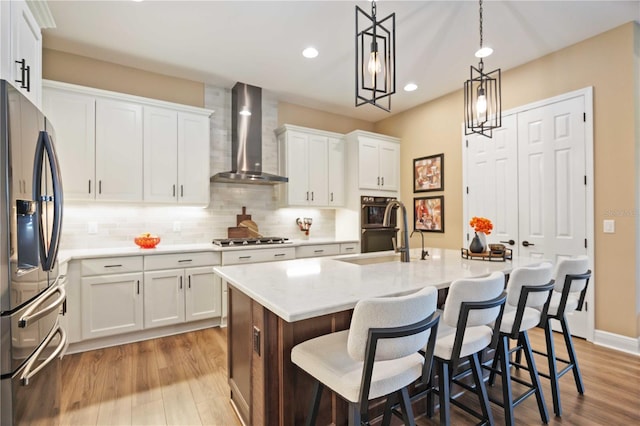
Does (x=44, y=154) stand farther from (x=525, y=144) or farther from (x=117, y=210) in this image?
(x=525, y=144)

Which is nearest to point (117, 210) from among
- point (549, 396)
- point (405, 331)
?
point (405, 331)

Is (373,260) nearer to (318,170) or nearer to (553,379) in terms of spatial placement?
(553,379)

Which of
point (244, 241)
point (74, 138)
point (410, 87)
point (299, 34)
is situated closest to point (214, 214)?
point (244, 241)

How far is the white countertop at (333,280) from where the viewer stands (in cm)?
132

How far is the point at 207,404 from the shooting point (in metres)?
2.12

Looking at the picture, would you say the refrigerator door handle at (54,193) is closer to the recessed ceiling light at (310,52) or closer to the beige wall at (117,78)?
the beige wall at (117,78)

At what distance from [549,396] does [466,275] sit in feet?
3.80

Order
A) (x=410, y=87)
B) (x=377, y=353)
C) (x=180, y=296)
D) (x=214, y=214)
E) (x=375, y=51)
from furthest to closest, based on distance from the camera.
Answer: (x=410, y=87)
(x=214, y=214)
(x=180, y=296)
(x=375, y=51)
(x=377, y=353)

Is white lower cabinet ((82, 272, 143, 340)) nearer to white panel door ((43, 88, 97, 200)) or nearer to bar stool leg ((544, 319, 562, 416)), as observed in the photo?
A: white panel door ((43, 88, 97, 200))

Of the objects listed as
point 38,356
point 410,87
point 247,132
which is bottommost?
point 38,356

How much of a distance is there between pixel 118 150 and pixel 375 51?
2.88m

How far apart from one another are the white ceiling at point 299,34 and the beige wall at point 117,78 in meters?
0.10

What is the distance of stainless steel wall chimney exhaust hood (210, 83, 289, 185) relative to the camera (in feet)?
13.5

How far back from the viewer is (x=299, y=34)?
10.0ft
